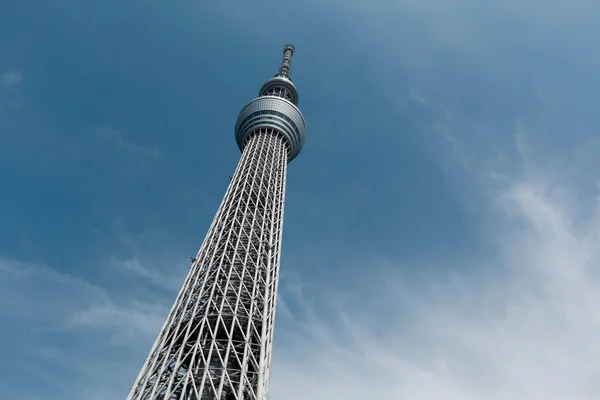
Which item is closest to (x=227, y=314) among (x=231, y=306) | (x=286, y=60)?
(x=231, y=306)

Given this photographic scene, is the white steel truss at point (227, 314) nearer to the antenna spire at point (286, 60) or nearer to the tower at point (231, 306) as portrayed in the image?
the tower at point (231, 306)

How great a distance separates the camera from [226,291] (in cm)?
4947

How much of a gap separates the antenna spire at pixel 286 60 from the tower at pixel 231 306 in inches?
1214

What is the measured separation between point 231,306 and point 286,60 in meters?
73.7

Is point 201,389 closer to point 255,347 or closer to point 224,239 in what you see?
point 255,347

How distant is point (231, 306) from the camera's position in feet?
158

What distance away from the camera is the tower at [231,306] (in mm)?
41094

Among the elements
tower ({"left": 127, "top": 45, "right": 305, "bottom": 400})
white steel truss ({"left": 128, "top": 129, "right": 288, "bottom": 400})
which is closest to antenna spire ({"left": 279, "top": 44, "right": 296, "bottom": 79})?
tower ({"left": 127, "top": 45, "right": 305, "bottom": 400})

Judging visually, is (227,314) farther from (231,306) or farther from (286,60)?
(286,60)

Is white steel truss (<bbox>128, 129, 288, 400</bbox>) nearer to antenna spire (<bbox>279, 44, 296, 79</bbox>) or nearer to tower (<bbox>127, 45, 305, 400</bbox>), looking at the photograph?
tower (<bbox>127, 45, 305, 400</bbox>)

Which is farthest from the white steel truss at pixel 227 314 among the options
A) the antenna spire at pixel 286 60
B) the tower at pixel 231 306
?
the antenna spire at pixel 286 60

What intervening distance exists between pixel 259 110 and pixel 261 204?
79.3 ft

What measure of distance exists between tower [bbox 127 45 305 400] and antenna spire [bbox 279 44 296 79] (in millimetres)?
30845

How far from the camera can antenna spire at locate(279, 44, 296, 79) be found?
101m
